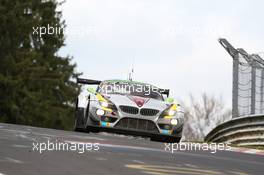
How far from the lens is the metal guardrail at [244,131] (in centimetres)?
1789

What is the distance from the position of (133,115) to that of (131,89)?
1409mm

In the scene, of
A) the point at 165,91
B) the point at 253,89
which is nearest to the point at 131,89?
the point at 165,91

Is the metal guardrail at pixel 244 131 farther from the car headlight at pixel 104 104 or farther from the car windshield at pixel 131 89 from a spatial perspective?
the car headlight at pixel 104 104

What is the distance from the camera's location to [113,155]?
945cm

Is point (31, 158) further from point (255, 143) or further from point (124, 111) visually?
point (255, 143)

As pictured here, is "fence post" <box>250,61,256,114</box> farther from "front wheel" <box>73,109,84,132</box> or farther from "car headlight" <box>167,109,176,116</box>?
"front wheel" <box>73,109,84,132</box>

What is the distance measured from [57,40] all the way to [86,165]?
125 ft

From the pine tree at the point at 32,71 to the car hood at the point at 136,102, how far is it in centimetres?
2215

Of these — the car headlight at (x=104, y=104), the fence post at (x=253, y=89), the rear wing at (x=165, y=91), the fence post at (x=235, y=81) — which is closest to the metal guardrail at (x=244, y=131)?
the fence post at (x=235, y=81)

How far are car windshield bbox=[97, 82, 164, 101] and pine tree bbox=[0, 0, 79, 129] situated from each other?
832 inches

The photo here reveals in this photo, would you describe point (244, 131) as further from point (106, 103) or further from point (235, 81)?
point (106, 103)

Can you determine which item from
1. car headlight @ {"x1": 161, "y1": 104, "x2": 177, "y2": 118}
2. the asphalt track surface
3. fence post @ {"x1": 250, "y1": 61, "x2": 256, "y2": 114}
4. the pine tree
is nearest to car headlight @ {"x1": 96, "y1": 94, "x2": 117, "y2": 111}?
car headlight @ {"x1": 161, "y1": 104, "x2": 177, "y2": 118}

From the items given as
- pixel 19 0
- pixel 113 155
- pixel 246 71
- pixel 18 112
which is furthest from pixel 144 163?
pixel 19 0

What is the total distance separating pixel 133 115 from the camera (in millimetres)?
14953
